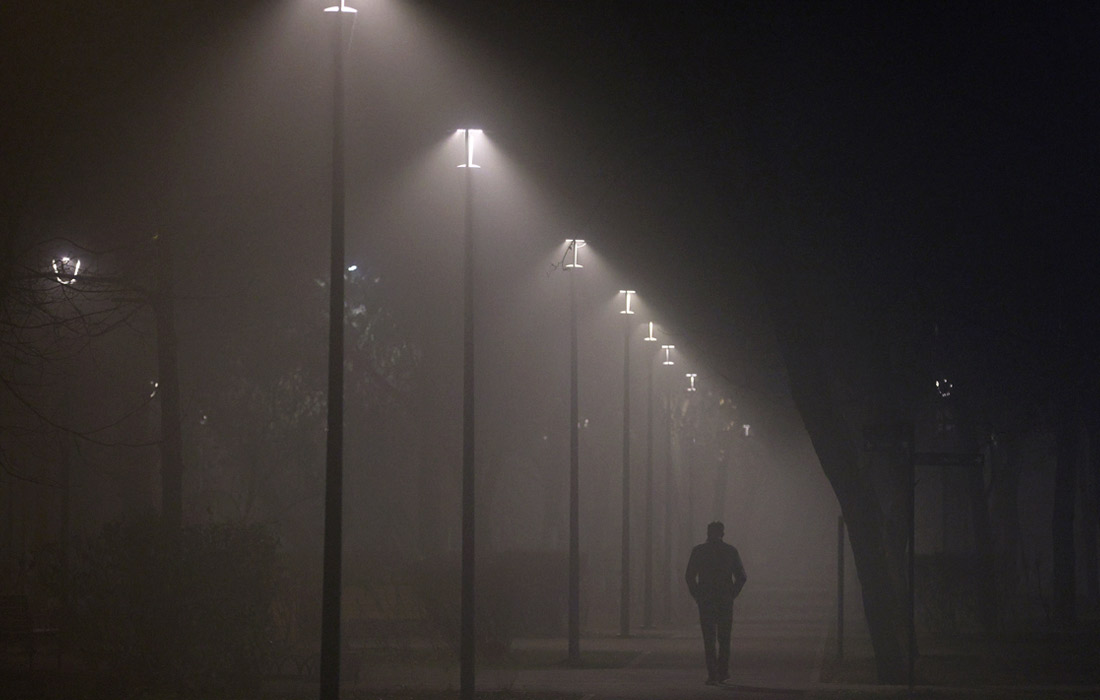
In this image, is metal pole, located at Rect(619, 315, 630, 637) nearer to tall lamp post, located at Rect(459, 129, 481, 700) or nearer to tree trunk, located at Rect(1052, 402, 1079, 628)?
tree trunk, located at Rect(1052, 402, 1079, 628)

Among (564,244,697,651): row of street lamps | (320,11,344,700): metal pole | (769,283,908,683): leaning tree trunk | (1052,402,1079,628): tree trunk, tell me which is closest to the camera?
(320,11,344,700): metal pole

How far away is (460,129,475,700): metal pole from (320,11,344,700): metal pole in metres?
4.60

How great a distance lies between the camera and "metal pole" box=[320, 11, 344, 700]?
1359 cm

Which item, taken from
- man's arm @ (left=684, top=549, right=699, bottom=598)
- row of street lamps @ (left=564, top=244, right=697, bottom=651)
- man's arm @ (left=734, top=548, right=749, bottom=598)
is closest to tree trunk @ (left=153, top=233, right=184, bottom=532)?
man's arm @ (left=684, top=549, right=699, bottom=598)

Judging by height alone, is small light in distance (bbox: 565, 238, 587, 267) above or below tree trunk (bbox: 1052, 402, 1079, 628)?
above

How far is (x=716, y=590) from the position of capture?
21906 mm

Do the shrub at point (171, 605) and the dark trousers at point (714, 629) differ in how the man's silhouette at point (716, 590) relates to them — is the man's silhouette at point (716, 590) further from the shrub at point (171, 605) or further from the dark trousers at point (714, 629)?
the shrub at point (171, 605)

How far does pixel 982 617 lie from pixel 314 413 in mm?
21878

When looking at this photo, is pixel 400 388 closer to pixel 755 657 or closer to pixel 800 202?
pixel 755 657

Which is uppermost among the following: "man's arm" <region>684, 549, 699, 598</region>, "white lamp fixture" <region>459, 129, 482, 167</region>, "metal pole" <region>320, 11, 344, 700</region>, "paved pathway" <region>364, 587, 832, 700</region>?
"white lamp fixture" <region>459, 129, 482, 167</region>

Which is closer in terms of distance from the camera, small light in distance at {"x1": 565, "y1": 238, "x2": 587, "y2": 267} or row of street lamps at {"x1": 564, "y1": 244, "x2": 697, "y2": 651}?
row of street lamps at {"x1": 564, "y1": 244, "x2": 697, "y2": 651}

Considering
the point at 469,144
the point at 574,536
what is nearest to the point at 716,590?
the point at 574,536

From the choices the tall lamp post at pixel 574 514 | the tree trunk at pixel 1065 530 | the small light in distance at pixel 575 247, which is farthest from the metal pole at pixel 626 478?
the tree trunk at pixel 1065 530

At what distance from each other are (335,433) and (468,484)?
222 inches
